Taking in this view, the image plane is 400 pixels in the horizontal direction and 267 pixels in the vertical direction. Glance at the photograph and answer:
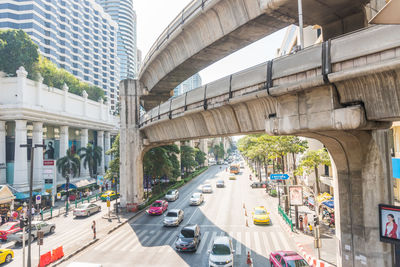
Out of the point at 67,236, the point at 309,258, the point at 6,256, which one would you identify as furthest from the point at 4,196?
the point at 309,258

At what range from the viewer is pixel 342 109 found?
758 centimetres

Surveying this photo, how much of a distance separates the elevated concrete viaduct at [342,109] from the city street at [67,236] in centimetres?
1418

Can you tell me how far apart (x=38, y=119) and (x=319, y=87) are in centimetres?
4326

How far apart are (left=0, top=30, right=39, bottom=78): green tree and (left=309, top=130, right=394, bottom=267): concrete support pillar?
5323 centimetres

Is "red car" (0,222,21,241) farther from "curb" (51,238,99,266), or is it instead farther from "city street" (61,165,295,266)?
A: "city street" (61,165,295,266)

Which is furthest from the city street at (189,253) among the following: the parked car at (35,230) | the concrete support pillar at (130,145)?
the parked car at (35,230)

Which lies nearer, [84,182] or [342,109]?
[342,109]

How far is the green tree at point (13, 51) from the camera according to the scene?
44750 millimetres

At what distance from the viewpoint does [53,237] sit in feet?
72.0

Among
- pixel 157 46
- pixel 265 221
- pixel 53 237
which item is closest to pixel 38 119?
pixel 53 237

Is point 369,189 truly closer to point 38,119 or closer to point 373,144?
point 373,144

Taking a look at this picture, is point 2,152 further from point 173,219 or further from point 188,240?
point 188,240

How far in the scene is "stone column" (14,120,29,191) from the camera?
36.6 m

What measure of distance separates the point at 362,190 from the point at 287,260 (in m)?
Answer: 5.13
